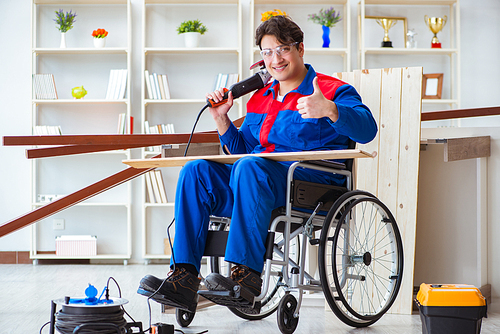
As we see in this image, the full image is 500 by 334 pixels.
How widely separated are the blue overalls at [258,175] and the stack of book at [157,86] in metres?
2.42

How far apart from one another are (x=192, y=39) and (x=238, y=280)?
3.17 metres

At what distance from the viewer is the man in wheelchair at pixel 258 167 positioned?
1.62 meters

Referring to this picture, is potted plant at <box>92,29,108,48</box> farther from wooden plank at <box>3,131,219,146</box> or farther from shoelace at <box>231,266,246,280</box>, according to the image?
shoelace at <box>231,266,246,280</box>

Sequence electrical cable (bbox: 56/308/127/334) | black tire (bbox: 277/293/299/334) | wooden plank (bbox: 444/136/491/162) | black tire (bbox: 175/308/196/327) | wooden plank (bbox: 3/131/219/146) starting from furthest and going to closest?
wooden plank (bbox: 444/136/491/162) → wooden plank (bbox: 3/131/219/146) → black tire (bbox: 175/308/196/327) → black tire (bbox: 277/293/299/334) → electrical cable (bbox: 56/308/127/334)

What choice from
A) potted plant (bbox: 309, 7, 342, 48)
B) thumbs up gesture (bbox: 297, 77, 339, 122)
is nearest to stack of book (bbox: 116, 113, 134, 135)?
potted plant (bbox: 309, 7, 342, 48)

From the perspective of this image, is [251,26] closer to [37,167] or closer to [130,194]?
[130,194]

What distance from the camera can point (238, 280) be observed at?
A: 160 centimetres

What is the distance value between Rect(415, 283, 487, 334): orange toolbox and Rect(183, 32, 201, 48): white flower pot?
3279mm

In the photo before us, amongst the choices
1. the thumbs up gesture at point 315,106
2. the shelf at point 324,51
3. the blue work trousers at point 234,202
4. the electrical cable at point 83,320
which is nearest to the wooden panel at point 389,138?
the blue work trousers at point 234,202

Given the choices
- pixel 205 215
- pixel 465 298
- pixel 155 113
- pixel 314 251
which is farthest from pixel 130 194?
pixel 465 298

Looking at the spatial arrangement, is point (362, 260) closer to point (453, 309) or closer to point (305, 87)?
point (453, 309)

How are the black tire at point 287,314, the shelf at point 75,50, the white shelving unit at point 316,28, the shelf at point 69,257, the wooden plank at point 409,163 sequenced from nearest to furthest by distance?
1. the black tire at point 287,314
2. the wooden plank at point 409,163
3. the shelf at point 69,257
4. the shelf at point 75,50
5. the white shelving unit at point 316,28

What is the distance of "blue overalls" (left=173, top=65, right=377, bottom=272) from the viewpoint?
64.7 inches

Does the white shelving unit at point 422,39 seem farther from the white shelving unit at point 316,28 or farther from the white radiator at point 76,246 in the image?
the white radiator at point 76,246
